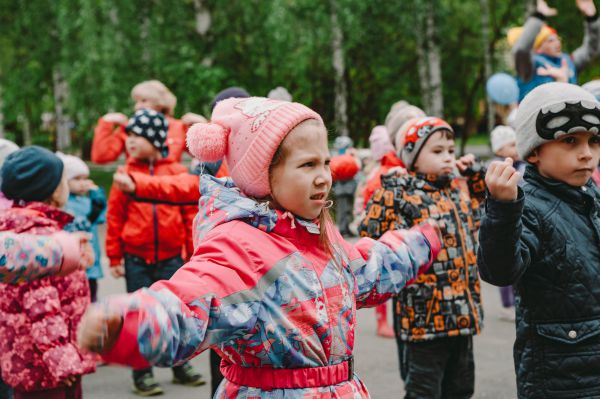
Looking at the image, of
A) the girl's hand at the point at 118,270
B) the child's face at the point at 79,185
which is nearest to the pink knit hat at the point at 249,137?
the girl's hand at the point at 118,270

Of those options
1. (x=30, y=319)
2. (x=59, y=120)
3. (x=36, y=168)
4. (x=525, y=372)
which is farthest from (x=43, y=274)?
(x=59, y=120)

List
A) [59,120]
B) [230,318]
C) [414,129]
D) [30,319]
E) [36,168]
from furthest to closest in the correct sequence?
1. [59,120]
2. [414,129]
3. [36,168]
4. [30,319]
5. [230,318]

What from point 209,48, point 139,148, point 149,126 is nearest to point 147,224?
point 139,148

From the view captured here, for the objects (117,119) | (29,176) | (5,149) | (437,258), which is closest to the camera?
(29,176)

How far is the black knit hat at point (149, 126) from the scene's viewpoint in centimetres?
553

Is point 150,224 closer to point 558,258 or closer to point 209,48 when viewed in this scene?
point 558,258

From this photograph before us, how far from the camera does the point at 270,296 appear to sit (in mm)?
2375

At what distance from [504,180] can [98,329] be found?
1.50 meters

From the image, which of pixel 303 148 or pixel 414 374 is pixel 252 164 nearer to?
pixel 303 148

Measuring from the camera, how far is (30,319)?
3928 mm

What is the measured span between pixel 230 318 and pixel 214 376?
316cm

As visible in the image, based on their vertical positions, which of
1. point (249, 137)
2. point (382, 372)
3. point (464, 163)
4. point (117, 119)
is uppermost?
point (117, 119)

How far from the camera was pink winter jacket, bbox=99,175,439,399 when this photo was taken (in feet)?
6.97

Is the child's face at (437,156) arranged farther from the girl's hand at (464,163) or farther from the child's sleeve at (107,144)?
the child's sleeve at (107,144)
